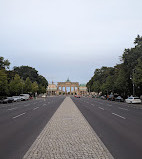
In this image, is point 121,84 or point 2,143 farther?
point 121,84

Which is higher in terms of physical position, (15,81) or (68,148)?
(15,81)

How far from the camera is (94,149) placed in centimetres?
601

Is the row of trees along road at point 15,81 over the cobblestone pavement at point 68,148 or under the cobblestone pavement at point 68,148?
over

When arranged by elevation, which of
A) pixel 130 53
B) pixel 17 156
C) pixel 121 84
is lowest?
pixel 17 156

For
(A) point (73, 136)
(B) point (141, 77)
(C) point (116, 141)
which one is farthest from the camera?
(B) point (141, 77)

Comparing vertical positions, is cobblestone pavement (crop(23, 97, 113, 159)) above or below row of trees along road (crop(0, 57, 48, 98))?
below

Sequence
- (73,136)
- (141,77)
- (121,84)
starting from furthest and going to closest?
1. (121,84)
2. (141,77)
3. (73,136)

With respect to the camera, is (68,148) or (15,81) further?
(15,81)

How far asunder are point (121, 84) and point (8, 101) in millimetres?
28225

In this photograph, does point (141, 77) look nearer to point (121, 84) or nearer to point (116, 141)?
point (121, 84)

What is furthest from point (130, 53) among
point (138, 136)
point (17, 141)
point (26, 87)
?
point (26, 87)

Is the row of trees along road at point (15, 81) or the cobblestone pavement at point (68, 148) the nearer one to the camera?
the cobblestone pavement at point (68, 148)

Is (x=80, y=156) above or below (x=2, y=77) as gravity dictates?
below

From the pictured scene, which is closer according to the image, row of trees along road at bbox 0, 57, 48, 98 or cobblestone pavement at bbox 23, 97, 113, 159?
cobblestone pavement at bbox 23, 97, 113, 159
